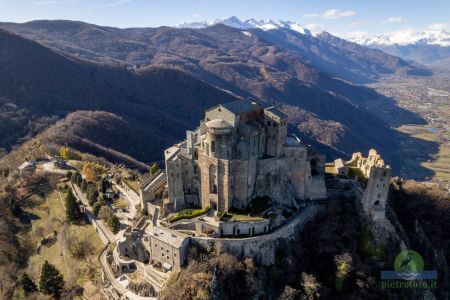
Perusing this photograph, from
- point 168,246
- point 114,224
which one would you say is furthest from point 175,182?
point 114,224

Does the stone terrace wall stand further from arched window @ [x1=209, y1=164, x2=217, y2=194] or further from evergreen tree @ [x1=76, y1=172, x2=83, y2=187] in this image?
evergreen tree @ [x1=76, y1=172, x2=83, y2=187]

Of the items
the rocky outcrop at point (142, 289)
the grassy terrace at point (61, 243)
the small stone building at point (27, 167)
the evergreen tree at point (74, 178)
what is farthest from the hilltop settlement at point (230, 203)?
the small stone building at point (27, 167)

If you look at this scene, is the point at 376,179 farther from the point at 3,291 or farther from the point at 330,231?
the point at 3,291

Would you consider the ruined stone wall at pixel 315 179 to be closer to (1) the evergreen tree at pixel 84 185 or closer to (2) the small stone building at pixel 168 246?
(2) the small stone building at pixel 168 246

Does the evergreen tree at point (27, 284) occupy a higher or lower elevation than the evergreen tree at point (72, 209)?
lower

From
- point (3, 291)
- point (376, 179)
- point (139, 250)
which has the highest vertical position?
point (376, 179)

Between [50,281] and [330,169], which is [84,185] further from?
[330,169]

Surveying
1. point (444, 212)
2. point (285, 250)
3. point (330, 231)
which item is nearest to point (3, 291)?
point (285, 250)
